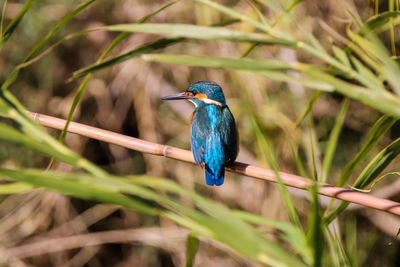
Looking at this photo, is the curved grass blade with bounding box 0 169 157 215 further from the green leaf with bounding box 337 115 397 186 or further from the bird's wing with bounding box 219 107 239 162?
the bird's wing with bounding box 219 107 239 162

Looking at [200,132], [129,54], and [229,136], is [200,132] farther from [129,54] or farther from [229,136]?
[129,54]

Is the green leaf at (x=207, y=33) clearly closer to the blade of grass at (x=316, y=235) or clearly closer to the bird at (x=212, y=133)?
the blade of grass at (x=316, y=235)

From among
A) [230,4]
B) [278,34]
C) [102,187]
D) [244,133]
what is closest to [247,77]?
[244,133]

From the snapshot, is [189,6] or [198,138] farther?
[189,6]

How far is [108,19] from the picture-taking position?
318 cm

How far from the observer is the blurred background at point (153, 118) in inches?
114

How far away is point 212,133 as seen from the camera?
2.07 metres

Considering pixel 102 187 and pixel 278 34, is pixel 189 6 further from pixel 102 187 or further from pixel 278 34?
pixel 102 187

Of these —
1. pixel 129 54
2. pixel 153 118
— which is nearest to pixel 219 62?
pixel 129 54

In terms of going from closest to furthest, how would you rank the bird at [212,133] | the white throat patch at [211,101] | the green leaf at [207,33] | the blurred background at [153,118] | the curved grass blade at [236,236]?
the curved grass blade at [236,236] → the green leaf at [207,33] → the bird at [212,133] → the white throat patch at [211,101] → the blurred background at [153,118]

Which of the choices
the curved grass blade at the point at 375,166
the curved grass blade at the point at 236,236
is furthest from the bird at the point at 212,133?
the curved grass blade at the point at 236,236

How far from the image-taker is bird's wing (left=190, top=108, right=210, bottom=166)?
2012 mm

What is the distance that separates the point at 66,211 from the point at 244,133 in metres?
1.44

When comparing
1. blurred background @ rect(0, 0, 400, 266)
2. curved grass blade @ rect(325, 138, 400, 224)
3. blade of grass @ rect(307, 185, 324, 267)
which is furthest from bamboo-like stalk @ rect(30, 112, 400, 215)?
blurred background @ rect(0, 0, 400, 266)
